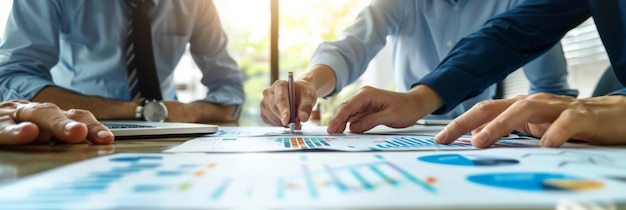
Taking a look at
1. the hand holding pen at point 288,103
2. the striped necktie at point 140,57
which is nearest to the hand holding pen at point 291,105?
the hand holding pen at point 288,103

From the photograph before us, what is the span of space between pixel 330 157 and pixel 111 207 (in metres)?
0.22

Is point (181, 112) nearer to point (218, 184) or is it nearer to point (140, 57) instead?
point (140, 57)

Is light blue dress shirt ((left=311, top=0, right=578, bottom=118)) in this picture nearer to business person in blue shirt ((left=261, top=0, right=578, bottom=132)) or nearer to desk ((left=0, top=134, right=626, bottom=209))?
business person in blue shirt ((left=261, top=0, right=578, bottom=132))

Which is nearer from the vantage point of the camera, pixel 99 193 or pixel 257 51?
pixel 99 193

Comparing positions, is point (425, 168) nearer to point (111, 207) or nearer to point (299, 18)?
point (111, 207)

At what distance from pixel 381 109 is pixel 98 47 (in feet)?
3.48

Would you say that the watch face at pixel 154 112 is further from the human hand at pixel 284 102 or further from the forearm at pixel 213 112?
the human hand at pixel 284 102

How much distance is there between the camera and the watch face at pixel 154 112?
3.60ft

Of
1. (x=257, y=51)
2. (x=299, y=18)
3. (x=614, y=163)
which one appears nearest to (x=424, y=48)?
(x=614, y=163)

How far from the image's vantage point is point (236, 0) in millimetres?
3041

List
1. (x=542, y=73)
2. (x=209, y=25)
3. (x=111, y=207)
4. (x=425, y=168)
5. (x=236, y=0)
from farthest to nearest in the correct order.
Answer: (x=236, y=0) → (x=209, y=25) → (x=542, y=73) → (x=425, y=168) → (x=111, y=207)

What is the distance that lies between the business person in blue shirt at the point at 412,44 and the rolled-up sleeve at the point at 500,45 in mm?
289

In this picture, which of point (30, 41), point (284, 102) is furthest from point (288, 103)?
point (30, 41)

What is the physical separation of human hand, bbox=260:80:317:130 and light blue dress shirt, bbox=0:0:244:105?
23.0 inches
